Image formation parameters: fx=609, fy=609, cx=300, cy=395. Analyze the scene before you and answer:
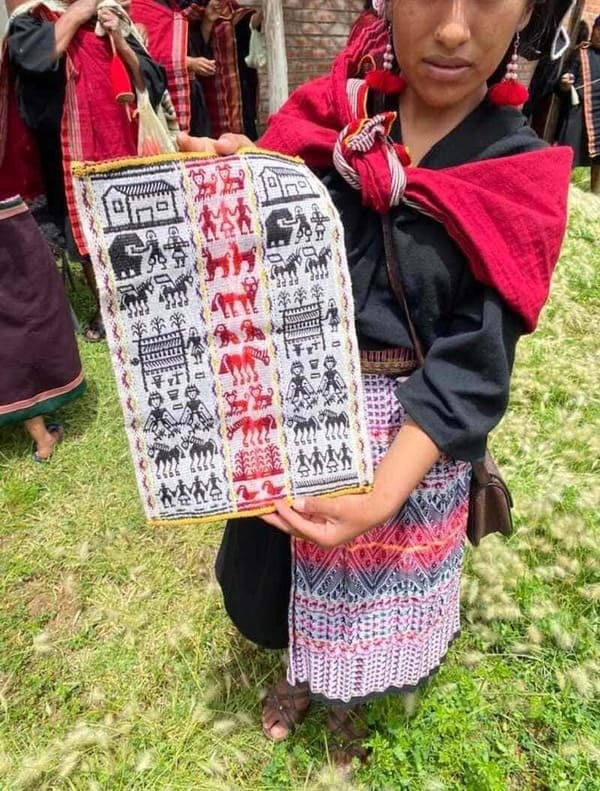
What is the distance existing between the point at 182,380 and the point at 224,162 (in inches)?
12.3

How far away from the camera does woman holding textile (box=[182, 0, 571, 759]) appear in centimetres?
89

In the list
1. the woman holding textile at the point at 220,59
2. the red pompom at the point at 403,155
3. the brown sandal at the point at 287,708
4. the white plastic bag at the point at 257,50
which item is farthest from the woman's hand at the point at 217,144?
the white plastic bag at the point at 257,50

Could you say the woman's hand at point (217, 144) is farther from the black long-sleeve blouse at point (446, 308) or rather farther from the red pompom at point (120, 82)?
the red pompom at point (120, 82)

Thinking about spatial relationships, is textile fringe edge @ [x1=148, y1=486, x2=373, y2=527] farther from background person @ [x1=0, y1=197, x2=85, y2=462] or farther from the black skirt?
background person @ [x1=0, y1=197, x2=85, y2=462]

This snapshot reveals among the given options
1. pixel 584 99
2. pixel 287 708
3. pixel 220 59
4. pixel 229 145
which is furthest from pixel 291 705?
pixel 584 99

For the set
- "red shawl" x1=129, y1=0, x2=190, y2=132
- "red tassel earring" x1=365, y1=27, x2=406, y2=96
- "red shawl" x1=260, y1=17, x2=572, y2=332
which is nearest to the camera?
"red shawl" x1=260, y1=17, x2=572, y2=332

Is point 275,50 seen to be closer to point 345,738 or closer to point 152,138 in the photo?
point 152,138

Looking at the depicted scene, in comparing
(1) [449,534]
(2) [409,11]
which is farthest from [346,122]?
(1) [449,534]

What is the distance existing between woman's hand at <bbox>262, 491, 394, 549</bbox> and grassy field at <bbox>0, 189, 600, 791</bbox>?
0.91m

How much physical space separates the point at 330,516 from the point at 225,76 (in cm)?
403

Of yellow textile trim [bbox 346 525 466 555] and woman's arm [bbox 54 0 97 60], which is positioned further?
woman's arm [bbox 54 0 97 60]


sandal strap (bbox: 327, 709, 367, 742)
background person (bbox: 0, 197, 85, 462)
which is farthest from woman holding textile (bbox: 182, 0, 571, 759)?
background person (bbox: 0, 197, 85, 462)

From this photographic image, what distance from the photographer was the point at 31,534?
2.37 m

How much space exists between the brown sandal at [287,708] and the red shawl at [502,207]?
1.24 metres
